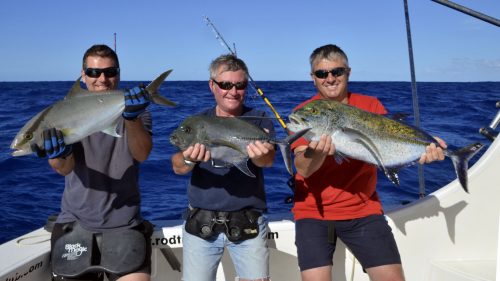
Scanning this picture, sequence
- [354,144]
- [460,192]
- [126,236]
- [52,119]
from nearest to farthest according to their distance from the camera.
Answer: [52,119] → [354,144] → [126,236] → [460,192]

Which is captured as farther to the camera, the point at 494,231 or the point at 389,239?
the point at 494,231

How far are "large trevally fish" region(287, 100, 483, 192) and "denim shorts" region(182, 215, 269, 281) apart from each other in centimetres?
85

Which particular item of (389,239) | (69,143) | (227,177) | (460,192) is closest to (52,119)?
(69,143)

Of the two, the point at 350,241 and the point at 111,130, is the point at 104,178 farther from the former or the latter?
the point at 350,241

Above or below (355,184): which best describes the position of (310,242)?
below

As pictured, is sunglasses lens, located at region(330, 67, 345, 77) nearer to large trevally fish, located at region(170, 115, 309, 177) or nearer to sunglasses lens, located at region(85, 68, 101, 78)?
large trevally fish, located at region(170, 115, 309, 177)

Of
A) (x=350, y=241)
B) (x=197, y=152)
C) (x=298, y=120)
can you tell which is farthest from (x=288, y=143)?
(x=350, y=241)

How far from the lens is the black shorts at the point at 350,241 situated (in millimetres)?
3316

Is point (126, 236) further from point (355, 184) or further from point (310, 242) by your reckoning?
point (355, 184)

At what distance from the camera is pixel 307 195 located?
3521mm

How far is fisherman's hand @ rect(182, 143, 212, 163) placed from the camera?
2951 millimetres

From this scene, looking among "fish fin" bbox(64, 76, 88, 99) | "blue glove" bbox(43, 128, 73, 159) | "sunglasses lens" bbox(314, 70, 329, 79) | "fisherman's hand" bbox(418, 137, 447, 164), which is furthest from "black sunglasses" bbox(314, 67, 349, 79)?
"blue glove" bbox(43, 128, 73, 159)

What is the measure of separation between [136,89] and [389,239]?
6.78ft

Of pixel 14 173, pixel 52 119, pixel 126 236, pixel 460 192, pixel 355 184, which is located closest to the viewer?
pixel 52 119
